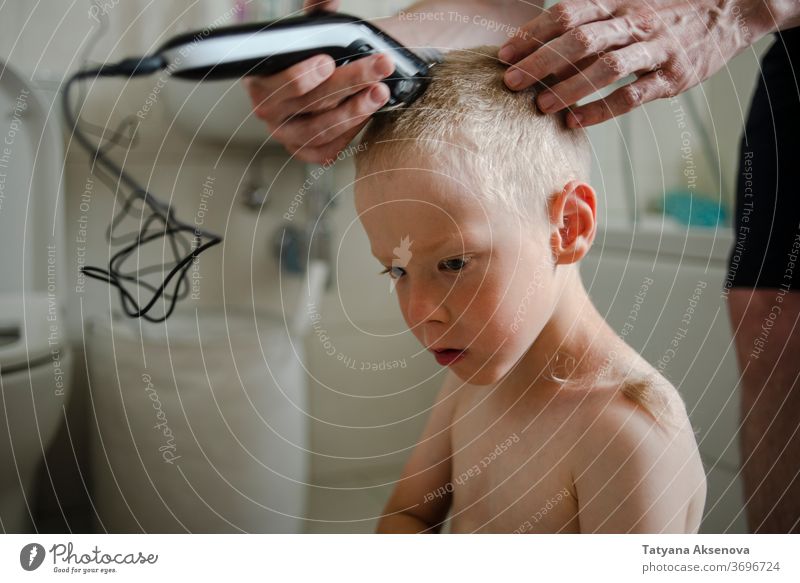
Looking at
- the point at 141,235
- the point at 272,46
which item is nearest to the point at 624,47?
the point at 272,46

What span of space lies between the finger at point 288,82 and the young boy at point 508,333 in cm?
5

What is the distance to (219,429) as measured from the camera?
0.46 metres

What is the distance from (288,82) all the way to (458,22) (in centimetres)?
12

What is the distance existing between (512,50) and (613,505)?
31 centimetres

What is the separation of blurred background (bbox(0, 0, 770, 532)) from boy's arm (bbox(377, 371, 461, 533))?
11 mm

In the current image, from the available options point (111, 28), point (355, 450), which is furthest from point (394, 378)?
point (111, 28)

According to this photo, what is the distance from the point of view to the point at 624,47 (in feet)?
1.46

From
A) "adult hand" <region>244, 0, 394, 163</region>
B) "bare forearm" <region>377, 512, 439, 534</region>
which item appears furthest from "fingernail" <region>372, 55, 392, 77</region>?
"bare forearm" <region>377, 512, 439, 534</region>

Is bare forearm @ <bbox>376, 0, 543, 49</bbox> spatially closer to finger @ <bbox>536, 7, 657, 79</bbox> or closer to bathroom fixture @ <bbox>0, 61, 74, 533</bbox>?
finger @ <bbox>536, 7, 657, 79</bbox>

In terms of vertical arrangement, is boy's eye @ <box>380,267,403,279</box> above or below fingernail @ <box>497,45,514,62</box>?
below

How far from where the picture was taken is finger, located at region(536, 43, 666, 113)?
0.44 m

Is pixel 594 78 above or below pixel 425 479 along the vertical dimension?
above

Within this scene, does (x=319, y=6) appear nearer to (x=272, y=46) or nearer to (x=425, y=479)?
(x=272, y=46)
